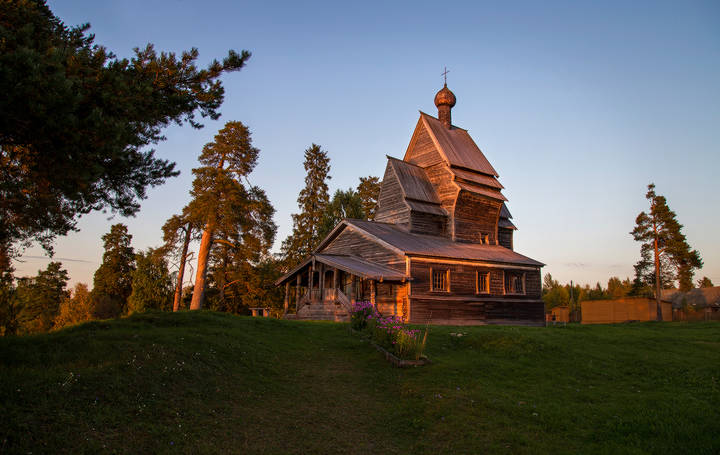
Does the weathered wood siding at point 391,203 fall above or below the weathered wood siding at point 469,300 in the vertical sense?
above

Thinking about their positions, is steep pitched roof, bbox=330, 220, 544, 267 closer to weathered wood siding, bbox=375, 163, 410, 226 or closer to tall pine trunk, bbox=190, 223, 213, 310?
weathered wood siding, bbox=375, 163, 410, 226

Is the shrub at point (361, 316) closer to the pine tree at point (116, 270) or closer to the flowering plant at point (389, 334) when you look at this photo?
the flowering plant at point (389, 334)

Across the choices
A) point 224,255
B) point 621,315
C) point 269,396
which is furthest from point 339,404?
point 621,315

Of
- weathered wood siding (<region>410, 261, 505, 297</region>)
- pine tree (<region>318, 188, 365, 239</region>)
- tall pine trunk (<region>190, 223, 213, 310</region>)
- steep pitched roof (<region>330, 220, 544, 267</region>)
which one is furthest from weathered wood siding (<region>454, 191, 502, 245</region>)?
tall pine trunk (<region>190, 223, 213, 310</region>)

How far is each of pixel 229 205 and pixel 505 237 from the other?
939 inches

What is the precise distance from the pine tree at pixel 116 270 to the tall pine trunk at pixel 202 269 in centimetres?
1578

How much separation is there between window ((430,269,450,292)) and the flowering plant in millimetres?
9222

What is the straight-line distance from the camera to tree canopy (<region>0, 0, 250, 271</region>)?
22.1 ft

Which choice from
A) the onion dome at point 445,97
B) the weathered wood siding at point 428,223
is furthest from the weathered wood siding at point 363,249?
the onion dome at point 445,97

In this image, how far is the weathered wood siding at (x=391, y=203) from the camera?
106ft

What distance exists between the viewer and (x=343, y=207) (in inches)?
1847

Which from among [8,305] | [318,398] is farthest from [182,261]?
[318,398]

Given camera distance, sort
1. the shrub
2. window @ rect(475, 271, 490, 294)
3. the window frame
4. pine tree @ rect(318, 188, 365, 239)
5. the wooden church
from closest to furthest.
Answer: the shrub, the wooden church, window @ rect(475, 271, 490, 294), the window frame, pine tree @ rect(318, 188, 365, 239)

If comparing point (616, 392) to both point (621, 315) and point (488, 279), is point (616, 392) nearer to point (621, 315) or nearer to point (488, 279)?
point (488, 279)
